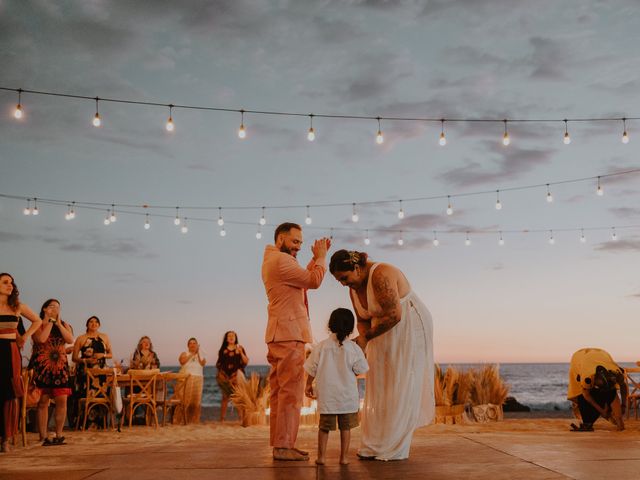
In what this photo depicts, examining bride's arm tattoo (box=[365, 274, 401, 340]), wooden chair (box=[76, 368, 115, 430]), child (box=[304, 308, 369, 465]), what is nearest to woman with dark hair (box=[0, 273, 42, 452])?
wooden chair (box=[76, 368, 115, 430])

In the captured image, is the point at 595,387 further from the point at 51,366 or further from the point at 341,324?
the point at 51,366

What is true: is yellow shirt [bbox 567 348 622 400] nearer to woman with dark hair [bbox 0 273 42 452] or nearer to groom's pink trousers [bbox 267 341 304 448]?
groom's pink trousers [bbox 267 341 304 448]

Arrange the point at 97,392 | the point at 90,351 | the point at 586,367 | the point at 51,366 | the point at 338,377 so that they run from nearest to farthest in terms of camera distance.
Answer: the point at 338,377 < the point at 51,366 < the point at 586,367 < the point at 97,392 < the point at 90,351

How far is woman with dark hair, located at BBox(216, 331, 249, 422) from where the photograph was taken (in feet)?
36.5

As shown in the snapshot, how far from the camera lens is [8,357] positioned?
634cm

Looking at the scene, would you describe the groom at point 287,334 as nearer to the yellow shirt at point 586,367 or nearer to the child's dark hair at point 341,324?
the child's dark hair at point 341,324

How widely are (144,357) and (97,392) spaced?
4.48 feet

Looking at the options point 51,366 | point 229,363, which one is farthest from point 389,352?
point 229,363

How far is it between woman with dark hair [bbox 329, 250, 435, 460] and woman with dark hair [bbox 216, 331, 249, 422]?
21.7ft

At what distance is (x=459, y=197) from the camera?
13.1 metres

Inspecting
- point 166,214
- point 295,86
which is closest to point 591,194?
point 295,86

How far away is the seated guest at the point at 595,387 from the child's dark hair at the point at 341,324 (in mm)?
4324

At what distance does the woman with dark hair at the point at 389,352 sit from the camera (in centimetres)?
462

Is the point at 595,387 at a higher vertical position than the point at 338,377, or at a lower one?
lower
